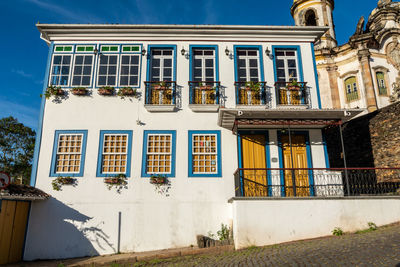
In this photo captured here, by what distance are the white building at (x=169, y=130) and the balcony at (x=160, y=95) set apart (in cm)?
4

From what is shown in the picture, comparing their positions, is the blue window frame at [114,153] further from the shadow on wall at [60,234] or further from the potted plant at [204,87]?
the potted plant at [204,87]

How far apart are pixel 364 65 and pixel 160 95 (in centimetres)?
1864

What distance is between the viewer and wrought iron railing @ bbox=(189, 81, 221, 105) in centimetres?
1146

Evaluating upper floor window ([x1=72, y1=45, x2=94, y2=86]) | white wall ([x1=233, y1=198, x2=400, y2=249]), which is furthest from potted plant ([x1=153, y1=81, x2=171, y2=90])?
white wall ([x1=233, y1=198, x2=400, y2=249])

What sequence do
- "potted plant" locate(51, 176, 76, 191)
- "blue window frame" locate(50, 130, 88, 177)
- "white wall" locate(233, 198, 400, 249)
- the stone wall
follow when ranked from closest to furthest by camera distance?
"white wall" locate(233, 198, 400, 249)
"potted plant" locate(51, 176, 76, 191)
"blue window frame" locate(50, 130, 88, 177)
the stone wall

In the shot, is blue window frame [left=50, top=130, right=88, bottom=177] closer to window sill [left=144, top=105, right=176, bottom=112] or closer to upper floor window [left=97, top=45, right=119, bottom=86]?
upper floor window [left=97, top=45, right=119, bottom=86]

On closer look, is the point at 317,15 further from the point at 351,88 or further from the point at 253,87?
the point at 253,87

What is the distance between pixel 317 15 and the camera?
26203mm

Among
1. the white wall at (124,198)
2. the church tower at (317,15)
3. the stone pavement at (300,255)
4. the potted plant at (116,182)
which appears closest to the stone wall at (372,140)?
the stone pavement at (300,255)

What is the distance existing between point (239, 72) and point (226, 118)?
270cm

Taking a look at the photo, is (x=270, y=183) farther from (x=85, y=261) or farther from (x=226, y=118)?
(x=85, y=261)

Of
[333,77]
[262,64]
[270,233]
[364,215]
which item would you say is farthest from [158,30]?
[333,77]

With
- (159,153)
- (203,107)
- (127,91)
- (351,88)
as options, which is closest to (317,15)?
(351,88)

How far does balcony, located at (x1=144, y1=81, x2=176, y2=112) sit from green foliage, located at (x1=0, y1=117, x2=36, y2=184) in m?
22.1
